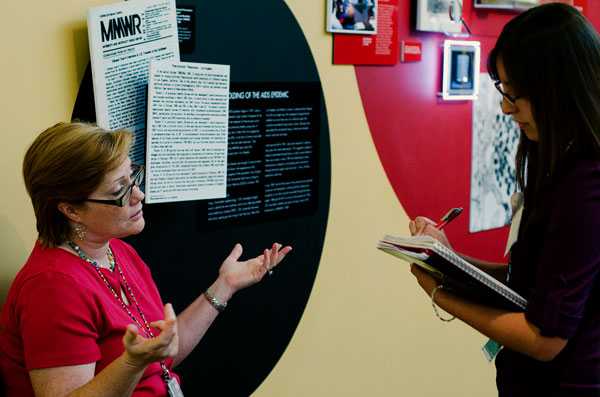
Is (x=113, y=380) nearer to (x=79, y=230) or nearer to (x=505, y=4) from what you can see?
(x=79, y=230)

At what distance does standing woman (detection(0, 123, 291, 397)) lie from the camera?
1.56 metres

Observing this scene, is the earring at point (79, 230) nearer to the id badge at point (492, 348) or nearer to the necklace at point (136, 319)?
the necklace at point (136, 319)

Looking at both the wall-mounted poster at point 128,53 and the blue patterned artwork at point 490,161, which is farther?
the blue patterned artwork at point 490,161

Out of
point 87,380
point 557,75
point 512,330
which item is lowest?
point 87,380

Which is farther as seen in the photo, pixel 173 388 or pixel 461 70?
pixel 461 70

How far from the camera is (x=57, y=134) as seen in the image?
66.3 inches

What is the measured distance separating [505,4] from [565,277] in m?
2.02

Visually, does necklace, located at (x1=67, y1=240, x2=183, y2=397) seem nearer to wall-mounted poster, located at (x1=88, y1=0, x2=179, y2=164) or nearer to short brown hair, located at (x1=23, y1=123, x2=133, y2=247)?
A: short brown hair, located at (x1=23, y1=123, x2=133, y2=247)

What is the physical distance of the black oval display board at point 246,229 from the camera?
2.24 m

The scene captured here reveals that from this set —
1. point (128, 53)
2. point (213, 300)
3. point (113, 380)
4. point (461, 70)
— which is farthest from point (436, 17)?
point (113, 380)

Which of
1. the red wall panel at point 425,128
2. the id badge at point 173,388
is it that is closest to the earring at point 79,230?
the id badge at point 173,388

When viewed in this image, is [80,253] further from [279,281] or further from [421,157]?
[421,157]

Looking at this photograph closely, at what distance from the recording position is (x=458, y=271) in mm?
1596

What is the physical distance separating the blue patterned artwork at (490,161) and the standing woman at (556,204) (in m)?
1.60
